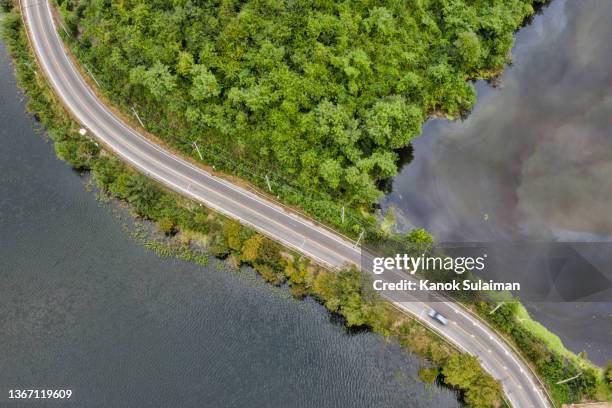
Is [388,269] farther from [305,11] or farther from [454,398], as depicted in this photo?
[305,11]


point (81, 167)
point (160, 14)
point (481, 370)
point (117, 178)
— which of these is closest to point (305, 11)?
point (160, 14)

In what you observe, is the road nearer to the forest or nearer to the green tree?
the forest

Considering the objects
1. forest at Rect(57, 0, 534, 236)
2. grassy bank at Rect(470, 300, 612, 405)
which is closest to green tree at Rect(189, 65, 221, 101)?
forest at Rect(57, 0, 534, 236)

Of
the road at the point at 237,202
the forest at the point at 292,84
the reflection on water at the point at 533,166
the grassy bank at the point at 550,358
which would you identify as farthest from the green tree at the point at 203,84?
the grassy bank at the point at 550,358

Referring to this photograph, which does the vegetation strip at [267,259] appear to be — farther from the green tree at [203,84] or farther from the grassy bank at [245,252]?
the green tree at [203,84]

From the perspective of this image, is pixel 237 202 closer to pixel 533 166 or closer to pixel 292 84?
pixel 292 84
